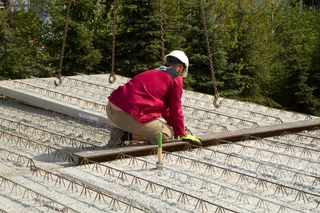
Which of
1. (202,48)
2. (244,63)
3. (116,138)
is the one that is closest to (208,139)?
(116,138)

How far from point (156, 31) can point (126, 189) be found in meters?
10.8

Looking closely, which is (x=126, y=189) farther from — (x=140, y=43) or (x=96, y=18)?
(x=96, y=18)

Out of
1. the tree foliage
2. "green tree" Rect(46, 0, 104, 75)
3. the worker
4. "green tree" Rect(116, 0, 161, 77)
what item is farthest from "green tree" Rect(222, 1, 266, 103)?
the worker

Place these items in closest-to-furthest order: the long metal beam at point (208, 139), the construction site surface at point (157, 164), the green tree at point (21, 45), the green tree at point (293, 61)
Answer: the construction site surface at point (157, 164) → the long metal beam at point (208, 139) → the green tree at point (21, 45) → the green tree at point (293, 61)

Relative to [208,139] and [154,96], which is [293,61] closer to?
[208,139]

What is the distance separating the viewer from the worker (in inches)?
216

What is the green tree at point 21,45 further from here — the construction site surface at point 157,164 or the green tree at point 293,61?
the construction site surface at point 157,164

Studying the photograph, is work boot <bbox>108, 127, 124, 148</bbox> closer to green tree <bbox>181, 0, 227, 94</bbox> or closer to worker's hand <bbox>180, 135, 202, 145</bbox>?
worker's hand <bbox>180, 135, 202, 145</bbox>

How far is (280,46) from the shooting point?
21.0 meters

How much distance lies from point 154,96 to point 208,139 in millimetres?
836

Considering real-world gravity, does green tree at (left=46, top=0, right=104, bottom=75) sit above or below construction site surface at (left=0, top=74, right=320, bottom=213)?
above

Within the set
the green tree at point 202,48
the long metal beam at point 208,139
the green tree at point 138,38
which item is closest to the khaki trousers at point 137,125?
the long metal beam at point 208,139

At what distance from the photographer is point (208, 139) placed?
595cm

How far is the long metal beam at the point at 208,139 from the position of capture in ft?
17.5
